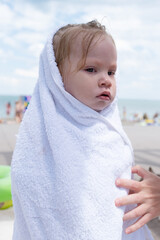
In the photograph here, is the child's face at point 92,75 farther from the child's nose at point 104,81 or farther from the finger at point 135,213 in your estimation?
the finger at point 135,213

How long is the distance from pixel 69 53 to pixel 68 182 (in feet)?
1.55

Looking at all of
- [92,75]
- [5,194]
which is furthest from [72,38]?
[5,194]

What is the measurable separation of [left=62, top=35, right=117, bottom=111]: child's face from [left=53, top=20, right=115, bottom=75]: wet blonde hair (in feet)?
0.05

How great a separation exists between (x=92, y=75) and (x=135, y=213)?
20.6 inches

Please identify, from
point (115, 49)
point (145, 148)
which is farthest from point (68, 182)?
point (145, 148)

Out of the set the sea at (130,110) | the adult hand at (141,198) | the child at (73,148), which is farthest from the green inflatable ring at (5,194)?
the sea at (130,110)

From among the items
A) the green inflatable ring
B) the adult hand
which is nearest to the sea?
the green inflatable ring

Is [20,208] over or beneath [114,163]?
beneath

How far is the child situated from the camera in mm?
1074

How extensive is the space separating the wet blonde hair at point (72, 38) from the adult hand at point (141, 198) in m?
0.47

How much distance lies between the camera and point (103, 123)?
1211mm

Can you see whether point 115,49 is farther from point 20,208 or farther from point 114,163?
point 20,208

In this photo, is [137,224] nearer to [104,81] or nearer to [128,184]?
[128,184]

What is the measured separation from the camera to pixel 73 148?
1.12 metres
